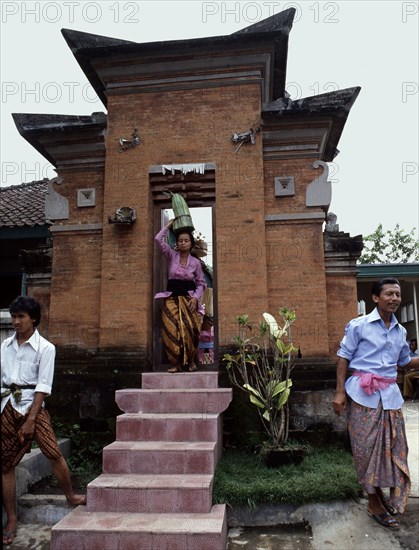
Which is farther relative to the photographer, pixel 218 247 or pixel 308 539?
pixel 218 247

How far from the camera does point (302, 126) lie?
7.15 m

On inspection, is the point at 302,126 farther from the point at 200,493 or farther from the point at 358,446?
the point at 200,493

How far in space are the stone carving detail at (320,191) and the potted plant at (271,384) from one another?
186cm

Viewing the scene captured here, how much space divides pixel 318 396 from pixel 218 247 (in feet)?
7.65

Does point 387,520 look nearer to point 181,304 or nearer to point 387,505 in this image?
point 387,505

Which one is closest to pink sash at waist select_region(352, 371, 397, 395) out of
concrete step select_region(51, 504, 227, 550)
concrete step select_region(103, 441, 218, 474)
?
concrete step select_region(103, 441, 218, 474)

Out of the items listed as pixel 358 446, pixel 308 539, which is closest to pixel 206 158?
pixel 358 446

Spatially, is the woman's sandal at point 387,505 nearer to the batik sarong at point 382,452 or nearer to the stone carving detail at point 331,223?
the batik sarong at point 382,452

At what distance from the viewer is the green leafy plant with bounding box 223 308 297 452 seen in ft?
18.4

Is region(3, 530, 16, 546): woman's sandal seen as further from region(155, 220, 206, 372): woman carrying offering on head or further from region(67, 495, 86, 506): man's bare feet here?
region(155, 220, 206, 372): woman carrying offering on head

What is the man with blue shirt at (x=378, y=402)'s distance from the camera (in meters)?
4.43

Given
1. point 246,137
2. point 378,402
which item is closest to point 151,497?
point 378,402

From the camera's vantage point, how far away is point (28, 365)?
4375mm

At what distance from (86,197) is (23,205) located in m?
7.33
